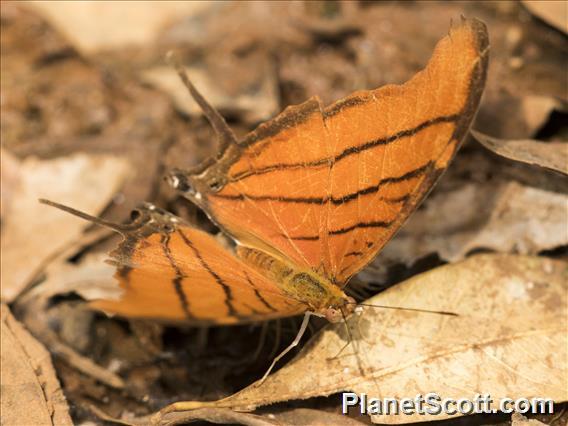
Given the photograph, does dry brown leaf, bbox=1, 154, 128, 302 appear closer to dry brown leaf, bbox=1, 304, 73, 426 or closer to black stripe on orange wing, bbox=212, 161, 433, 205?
dry brown leaf, bbox=1, 304, 73, 426

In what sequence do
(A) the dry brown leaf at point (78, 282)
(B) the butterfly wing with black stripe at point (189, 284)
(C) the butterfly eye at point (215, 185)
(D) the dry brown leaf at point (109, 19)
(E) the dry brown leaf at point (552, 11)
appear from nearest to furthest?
(B) the butterfly wing with black stripe at point (189, 284)
(C) the butterfly eye at point (215, 185)
(A) the dry brown leaf at point (78, 282)
(E) the dry brown leaf at point (552, 11)
(D) the dry brown leaf at point (109, 19)

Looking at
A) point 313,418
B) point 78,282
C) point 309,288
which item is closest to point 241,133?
point 78,282

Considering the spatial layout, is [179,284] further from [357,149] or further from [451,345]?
[451,345]

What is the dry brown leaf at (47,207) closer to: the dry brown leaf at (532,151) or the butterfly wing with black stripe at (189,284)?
the butterfly wing with black stripe at (189,284)

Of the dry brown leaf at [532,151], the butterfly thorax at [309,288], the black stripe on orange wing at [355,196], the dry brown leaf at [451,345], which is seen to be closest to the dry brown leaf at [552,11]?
the dry brown leaf at [532,151]

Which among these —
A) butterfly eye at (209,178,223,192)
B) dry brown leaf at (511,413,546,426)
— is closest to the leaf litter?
dry brown leaf at (511,413,546,426)

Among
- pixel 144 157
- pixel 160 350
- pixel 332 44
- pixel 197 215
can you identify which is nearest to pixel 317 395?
pixel 160 350

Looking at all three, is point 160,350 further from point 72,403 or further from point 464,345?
point 464,345
